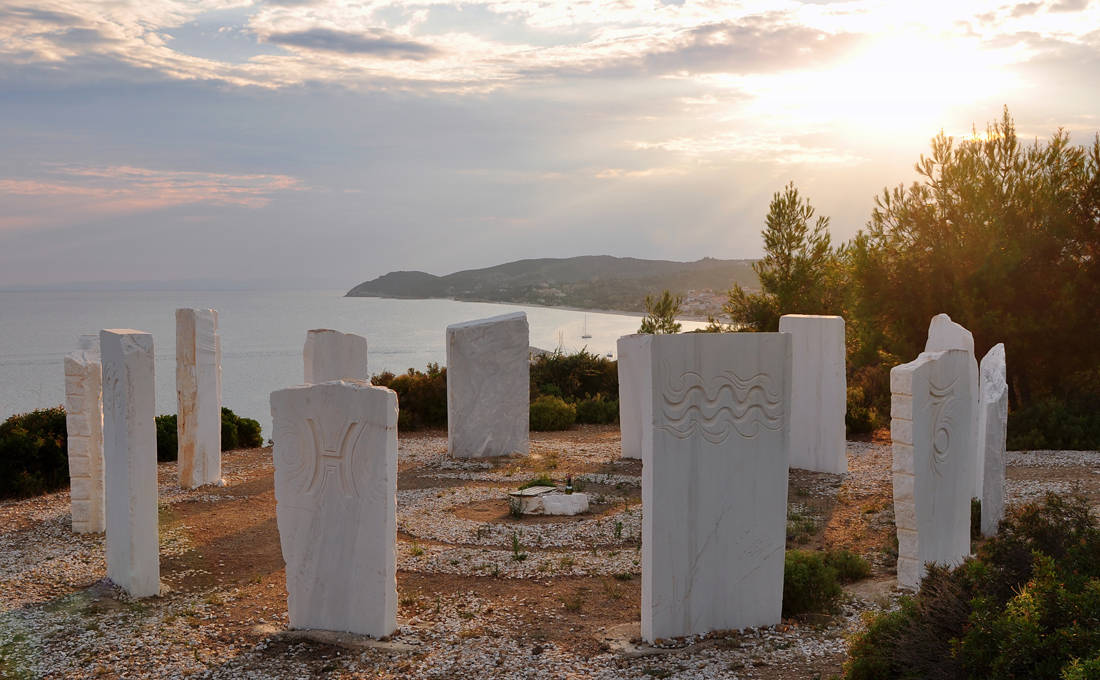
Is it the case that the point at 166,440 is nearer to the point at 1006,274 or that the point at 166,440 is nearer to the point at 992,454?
the point at 992,454

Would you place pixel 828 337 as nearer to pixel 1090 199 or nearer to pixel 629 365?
pixel 629 365

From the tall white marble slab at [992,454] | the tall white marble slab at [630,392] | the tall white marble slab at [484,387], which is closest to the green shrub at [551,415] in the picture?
the tall white marble slab at [484,387]

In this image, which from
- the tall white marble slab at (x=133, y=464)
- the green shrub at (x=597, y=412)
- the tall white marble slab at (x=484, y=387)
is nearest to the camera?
the tall white marble slab at (x=133, y=464)

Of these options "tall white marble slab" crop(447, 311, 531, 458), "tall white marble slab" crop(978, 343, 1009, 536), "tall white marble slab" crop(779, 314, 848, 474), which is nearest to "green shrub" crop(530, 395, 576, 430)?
"tall white marble slab" crop(447, 311, 531, 458)

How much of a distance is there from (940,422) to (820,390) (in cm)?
558

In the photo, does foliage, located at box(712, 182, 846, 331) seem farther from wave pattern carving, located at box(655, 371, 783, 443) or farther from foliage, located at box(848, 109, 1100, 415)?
wave pattern carving, located at box(655, 371, 783, 443)

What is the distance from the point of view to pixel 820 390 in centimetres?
1288

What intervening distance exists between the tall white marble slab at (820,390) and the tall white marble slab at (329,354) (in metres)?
6.76

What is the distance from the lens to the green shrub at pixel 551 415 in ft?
60.0

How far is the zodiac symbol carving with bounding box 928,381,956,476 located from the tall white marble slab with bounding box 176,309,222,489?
9.48 meters

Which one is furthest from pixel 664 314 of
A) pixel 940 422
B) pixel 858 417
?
pixel 940 422

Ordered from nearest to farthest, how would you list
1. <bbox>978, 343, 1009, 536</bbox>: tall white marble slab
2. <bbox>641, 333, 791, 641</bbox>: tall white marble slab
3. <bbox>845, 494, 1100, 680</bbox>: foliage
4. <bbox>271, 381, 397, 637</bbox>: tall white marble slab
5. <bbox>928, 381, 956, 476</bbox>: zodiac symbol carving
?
<bbox>845, 494, 1100, 680</bbox>: foliage < <bbox>641, 333, 791, 641</bbox>: tall white marble slab < <bbox>271, 381, 397, 637</bbox>: tall white marble slab < <bbox>928, 381, 956, 476</bbox>: zodiac symbol carving < <bbox>978, 343, 1009, 536</bbox>: tall white marble slab

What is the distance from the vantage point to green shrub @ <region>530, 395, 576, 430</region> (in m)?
18.3

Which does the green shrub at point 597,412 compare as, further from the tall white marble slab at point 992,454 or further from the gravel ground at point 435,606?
the tall white marble slab at point 992,454
